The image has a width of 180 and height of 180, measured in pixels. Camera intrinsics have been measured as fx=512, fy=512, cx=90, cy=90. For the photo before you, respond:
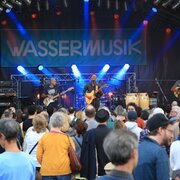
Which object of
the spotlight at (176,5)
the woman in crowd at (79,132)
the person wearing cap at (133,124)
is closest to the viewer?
the woman in crowd at (79,132)

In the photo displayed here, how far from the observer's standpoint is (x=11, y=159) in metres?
4.14

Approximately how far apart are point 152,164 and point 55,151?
7.91 feet

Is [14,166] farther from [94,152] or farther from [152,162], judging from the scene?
[94,152]

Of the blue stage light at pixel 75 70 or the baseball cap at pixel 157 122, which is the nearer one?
the baseball cap at pixel 157 122

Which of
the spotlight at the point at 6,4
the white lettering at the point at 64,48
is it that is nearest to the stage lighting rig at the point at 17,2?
the spotlight at the point at 6,4

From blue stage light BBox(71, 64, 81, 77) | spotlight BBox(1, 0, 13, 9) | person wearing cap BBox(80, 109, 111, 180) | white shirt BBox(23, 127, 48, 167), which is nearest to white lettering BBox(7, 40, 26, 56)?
spotlight BBox(1, 0, 13, 9)

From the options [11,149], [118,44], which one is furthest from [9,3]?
[11,149]

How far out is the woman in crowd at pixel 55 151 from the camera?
6.30m

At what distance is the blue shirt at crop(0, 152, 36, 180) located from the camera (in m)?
4.12

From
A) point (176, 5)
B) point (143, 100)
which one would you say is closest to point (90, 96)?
point (143, 100)

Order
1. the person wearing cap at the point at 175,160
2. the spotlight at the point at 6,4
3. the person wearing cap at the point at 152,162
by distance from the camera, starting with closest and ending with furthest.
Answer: the person wearing cap at the point at 152,162 → the person wearing cap at the point at 175,160 → the spotlight at the point at 6,4

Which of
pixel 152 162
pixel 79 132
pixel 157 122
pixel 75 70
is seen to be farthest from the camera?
pixel 75 70

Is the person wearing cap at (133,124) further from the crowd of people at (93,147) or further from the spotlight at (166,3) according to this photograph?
the spotlight at (166,3)

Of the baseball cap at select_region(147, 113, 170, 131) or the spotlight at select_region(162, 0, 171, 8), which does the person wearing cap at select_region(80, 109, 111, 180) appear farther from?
the spotlight at select_region(162, 0, 171, 8)
